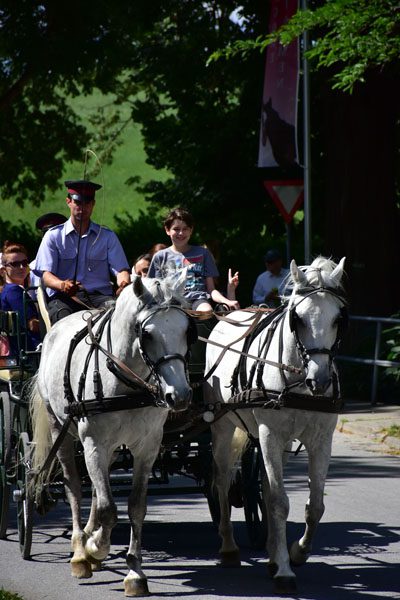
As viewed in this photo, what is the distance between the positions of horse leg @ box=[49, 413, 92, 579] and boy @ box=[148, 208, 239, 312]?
138 cm

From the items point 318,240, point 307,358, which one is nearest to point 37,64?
point 318,240

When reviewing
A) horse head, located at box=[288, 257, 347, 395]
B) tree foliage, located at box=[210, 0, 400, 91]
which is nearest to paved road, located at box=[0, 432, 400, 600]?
horse head, located at box=[288, 257, 347, 395]

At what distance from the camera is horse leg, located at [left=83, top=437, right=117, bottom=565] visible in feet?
23.5

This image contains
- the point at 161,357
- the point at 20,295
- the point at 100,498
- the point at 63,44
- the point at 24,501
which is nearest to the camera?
the point at 161,357

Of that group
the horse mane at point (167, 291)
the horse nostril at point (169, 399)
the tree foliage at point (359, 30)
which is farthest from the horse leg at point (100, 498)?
the tree foliage at point (359, 30)

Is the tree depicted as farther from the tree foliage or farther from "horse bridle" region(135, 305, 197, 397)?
"horse bridle" region(135, 305, 197, 397)

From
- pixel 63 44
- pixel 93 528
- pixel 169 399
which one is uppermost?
pixel 63 44

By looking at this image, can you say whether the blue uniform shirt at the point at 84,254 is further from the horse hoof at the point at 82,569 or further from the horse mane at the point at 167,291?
the horse hoof at the point at 82,569

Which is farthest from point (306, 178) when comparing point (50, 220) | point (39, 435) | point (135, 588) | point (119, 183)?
point (119, 183)

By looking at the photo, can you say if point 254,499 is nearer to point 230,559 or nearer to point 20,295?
point 230,559

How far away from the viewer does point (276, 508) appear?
7328 millimetres

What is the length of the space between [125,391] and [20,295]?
3.11m

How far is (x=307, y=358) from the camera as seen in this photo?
7086 mm

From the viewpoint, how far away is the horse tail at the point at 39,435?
8.23 metres
